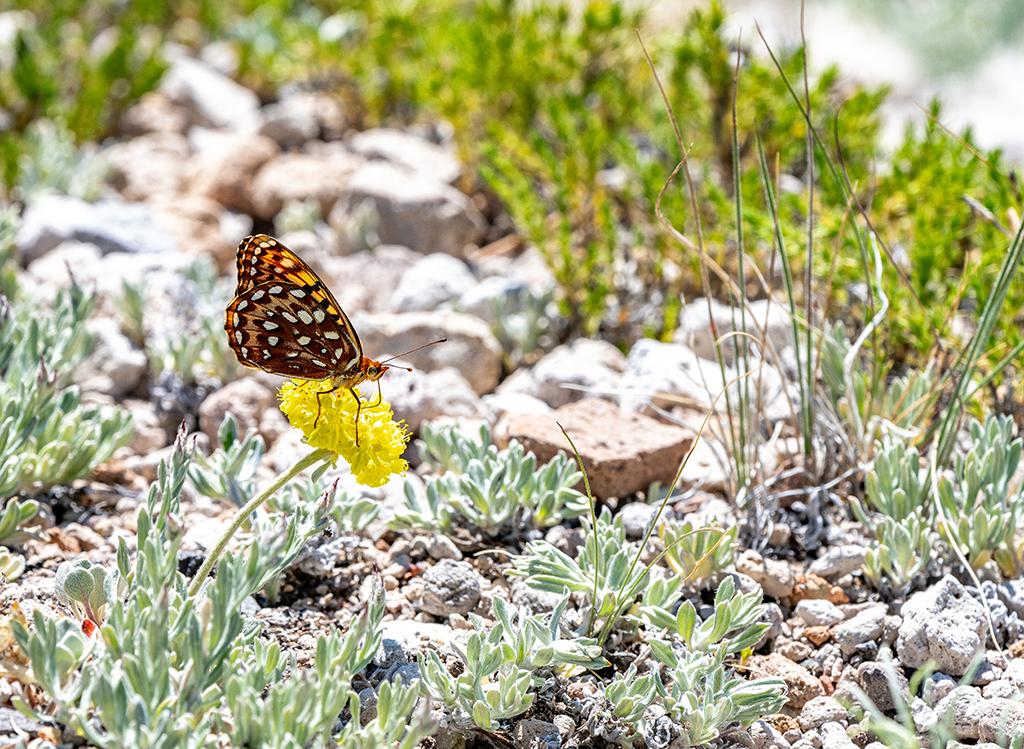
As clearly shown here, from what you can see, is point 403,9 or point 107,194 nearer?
point 107,194

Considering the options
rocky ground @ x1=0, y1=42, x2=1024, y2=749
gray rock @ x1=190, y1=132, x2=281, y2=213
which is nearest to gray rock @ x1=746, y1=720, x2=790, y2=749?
rocky ground @ x1=0, y1=42, x2=1024, y2=749

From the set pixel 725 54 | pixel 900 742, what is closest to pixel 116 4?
pixel 725 54

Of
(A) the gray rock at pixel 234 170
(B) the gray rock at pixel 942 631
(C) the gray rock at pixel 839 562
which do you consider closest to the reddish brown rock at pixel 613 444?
Result: (C) the gray rock at pixel 839 562

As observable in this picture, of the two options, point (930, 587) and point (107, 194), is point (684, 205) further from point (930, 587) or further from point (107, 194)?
point (107, 194)

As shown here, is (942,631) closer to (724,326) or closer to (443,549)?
(443,549)

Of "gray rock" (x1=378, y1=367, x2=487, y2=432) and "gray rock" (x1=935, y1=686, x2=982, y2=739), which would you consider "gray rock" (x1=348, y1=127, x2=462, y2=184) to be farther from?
"gray rock" (x1=935, y1=686, x2=982, y2=739)

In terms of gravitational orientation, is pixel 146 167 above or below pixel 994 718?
above

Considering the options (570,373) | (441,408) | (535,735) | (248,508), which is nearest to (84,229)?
(441,408)

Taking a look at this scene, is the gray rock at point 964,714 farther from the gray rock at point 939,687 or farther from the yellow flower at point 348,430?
the yellow flower at point 348,430
